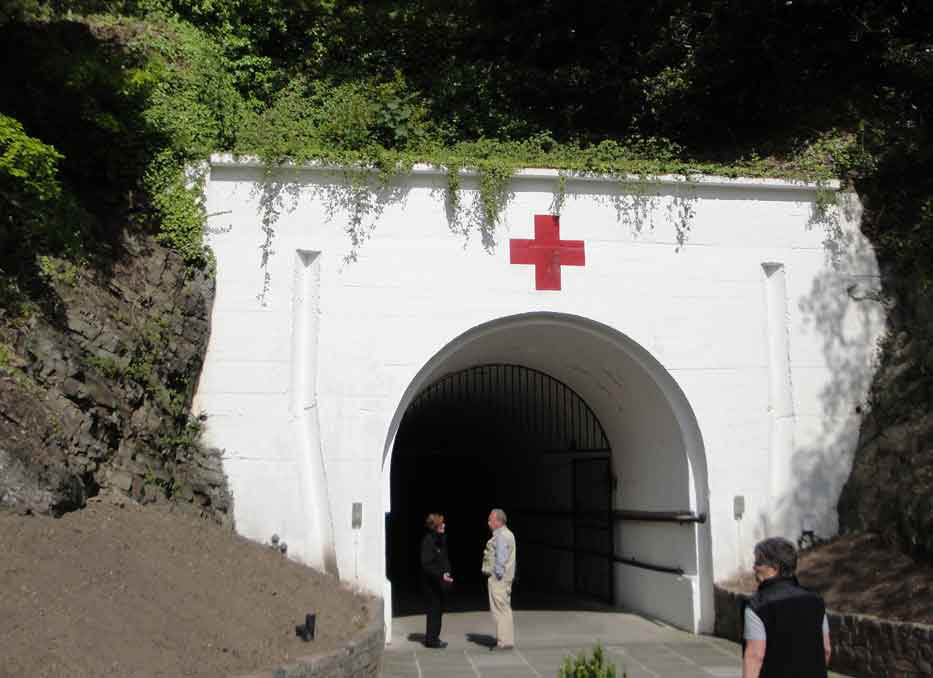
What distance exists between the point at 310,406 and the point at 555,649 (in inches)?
142

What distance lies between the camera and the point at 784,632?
3930mm

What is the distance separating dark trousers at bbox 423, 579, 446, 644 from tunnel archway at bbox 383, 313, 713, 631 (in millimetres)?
516

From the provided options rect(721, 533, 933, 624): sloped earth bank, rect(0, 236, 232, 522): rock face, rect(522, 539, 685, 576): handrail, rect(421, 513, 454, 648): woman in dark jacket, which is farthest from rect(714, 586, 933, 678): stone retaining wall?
rect(0, 236, 232, 522): rock face

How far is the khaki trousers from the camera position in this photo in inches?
367

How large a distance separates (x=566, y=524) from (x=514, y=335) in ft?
14.5

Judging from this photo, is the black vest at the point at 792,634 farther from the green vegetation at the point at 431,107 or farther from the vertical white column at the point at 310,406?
the green vegetation at the point at 431,107

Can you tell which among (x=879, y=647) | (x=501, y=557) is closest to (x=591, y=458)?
(x=501, y=557)

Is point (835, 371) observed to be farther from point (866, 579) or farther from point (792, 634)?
point (792, 634)

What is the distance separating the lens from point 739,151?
13.2 m

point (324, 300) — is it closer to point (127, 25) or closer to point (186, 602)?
point (186, 602)

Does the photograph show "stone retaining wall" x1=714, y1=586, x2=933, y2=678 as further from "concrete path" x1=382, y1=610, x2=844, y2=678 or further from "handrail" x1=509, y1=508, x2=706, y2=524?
"handrail" x1=509, y1=508, x2=706, y2=524

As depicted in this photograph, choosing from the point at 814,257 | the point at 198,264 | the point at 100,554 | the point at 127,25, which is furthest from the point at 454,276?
the point at 127,25

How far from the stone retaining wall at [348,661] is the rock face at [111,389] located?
225 centimetres

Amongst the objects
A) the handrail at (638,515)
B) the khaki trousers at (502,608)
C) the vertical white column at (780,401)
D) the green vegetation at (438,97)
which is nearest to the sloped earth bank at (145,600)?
the khaki trousers at (502,608)
